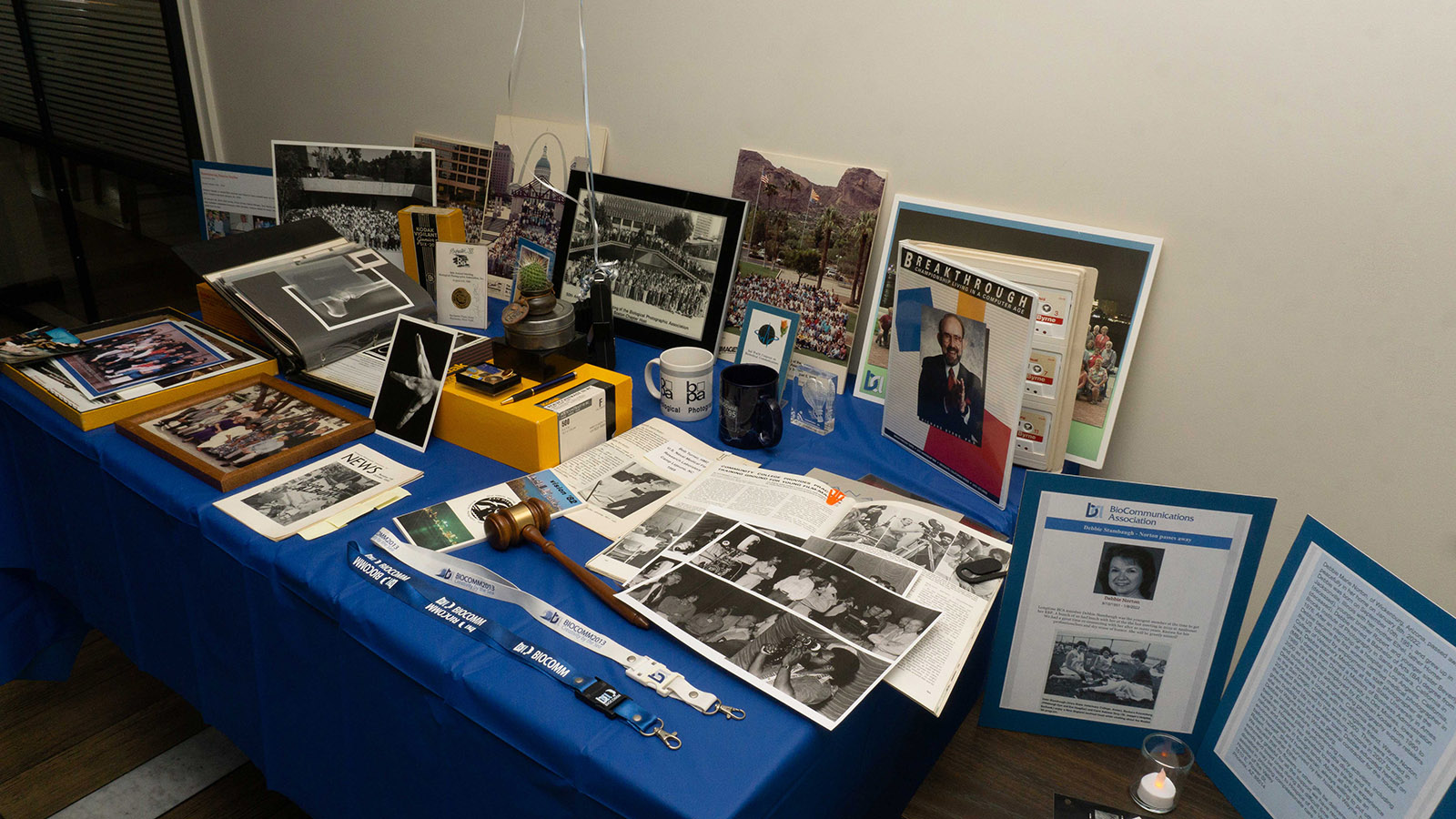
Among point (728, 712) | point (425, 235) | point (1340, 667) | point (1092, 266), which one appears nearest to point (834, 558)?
point (728, 712)

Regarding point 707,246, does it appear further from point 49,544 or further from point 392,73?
point 49,544

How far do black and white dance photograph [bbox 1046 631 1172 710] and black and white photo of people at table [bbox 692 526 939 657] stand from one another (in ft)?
0.54

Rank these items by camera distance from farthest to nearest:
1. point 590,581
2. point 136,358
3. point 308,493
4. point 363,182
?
point 363,182
point 136,358
point 308,493
point 590,581

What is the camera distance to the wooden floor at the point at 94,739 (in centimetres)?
164

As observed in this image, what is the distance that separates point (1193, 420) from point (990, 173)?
547mm

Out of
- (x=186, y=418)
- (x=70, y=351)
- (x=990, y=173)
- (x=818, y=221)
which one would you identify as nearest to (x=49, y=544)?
(x=70, y=351)

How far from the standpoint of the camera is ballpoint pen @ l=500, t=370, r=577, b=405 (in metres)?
1.43

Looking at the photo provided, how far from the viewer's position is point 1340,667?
854mm

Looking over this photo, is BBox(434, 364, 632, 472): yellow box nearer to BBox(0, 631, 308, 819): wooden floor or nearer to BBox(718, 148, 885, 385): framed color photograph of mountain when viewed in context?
BBox(718, 148, 885, 385): framed color photograph of mountain

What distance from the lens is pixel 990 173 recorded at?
1.50 metres

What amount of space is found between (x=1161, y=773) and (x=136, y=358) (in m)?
1.87

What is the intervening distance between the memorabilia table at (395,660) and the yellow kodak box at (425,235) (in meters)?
0.58

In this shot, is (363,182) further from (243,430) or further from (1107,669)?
(1107,669)

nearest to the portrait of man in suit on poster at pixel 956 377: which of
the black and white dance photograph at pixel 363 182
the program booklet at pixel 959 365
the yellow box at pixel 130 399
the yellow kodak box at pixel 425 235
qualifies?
the program booklet at pixel 959 365
